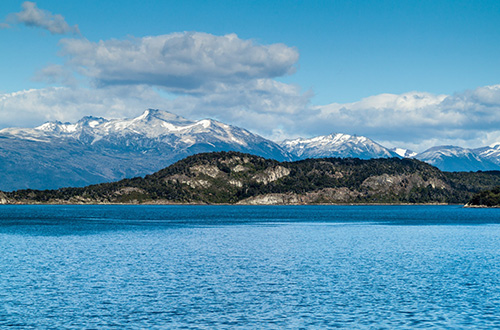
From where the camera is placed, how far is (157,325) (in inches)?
1738

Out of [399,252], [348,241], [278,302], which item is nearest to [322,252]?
[399,252]

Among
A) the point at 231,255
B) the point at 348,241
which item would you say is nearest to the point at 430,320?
the point at 231,255

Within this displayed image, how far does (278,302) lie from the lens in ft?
175

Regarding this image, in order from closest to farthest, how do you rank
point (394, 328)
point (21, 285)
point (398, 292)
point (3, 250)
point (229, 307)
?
point (394, 328)
point (229, 307)
point (398, 292)
point (21, 285)
point (3, 250)

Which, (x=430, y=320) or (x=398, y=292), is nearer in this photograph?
(x=430, y=320)

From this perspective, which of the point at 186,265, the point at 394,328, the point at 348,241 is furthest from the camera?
the point at 348,241

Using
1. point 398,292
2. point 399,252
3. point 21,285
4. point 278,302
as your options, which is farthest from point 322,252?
point 21,285

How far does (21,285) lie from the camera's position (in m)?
62.7

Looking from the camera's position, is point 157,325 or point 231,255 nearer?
point 157,325

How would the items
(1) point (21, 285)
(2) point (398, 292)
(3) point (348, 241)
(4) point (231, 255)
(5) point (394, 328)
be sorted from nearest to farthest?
1. (5) point (394, 328)
2. (2) point (398, 292)
3. (1) point (21, 285)
4. (4) point (231, 255)
5. (3) point (348, 241)

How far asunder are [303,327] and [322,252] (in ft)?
189

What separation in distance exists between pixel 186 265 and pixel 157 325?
36437 mm

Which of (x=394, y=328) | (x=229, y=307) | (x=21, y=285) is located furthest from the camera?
(x=21, y=285)

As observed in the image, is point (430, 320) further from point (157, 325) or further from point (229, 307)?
point (157, 325)
